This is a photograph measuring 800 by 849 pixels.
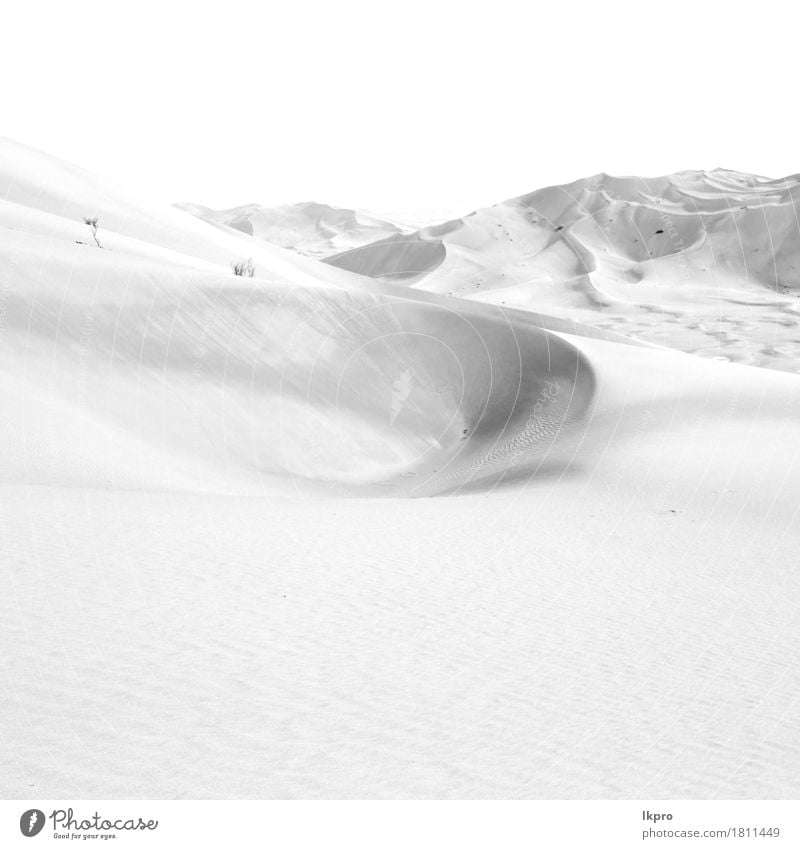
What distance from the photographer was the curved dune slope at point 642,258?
143 ft

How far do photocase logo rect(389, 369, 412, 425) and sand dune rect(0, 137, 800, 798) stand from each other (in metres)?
0.08

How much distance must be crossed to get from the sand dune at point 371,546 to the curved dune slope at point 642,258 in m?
20.7

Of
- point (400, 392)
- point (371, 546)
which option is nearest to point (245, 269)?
point (400, 392)

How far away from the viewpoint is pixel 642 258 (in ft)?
219

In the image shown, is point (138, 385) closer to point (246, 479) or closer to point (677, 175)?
point (246, 479)

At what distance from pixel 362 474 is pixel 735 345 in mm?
26581

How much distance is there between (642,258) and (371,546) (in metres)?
63.5

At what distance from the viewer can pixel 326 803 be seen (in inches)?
157

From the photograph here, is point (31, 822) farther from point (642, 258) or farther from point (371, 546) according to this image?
point (642, 258)

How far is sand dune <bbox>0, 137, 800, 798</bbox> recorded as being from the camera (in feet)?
14.9

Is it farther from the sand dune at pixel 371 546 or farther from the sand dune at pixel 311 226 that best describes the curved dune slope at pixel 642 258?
the sand dune at pixel 311 226
